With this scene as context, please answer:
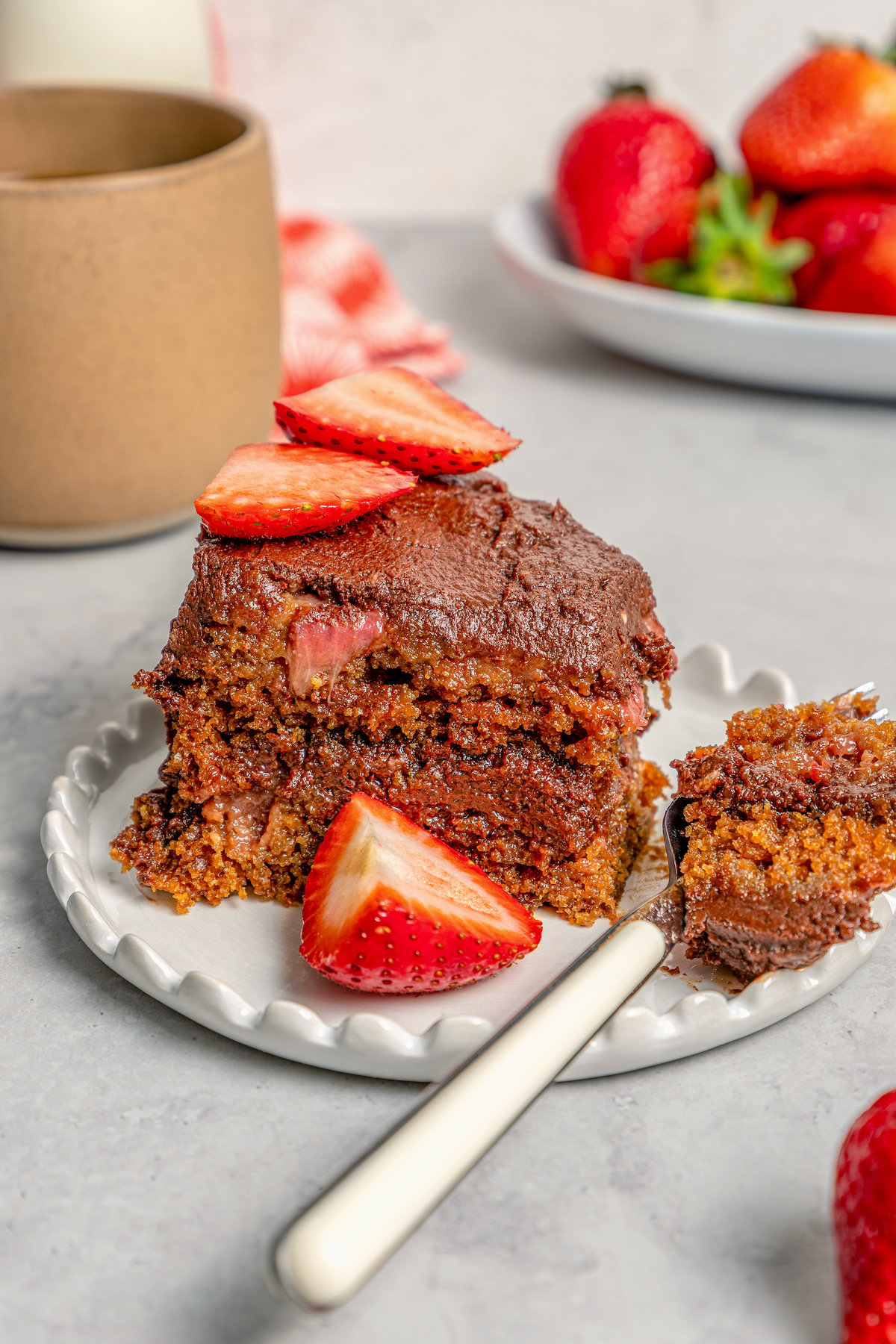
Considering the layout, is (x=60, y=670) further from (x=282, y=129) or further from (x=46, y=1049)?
(x=282, y=129)

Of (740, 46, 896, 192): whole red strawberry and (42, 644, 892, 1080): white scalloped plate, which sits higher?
(740, 46, 896, 192): whole red strawberry

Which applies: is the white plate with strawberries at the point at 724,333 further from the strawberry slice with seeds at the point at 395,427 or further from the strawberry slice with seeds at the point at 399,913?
the strawberry slice with seeds at the point at 399,913

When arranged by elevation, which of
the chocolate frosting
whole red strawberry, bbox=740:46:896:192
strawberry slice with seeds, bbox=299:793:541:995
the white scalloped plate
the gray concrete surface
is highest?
whole red strawberry, bbox=740:46:896:192

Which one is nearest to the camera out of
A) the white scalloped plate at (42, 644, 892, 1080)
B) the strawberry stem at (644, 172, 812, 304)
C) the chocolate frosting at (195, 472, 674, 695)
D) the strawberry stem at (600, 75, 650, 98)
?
the white scalloped plate at (42, 644, 892, 1080)

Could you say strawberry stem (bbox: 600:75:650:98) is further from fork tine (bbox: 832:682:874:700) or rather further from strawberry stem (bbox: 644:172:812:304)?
fork tine (bbox: 832:682:874:700)

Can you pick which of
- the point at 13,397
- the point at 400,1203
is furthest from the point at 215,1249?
the point at 13,397

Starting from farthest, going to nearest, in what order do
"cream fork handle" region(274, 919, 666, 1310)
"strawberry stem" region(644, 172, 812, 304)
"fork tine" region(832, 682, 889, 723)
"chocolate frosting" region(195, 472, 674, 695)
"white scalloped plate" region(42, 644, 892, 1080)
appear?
1. "strawberry stem" region(644, 172, 812, 304)
2. "fork tine" region(832, 682, 889, 723)
3. "chocolate frosting" region(195, 472, 674, 695)
4. "white scalloped plate" region(42, 644, 892, 1080)
5. "cream fork handle" region(274, 919, 666, 1310)

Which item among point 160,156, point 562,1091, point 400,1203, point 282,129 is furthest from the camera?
point 282,129

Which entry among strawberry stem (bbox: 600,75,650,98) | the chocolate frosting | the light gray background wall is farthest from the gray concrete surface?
the light gray background wall
